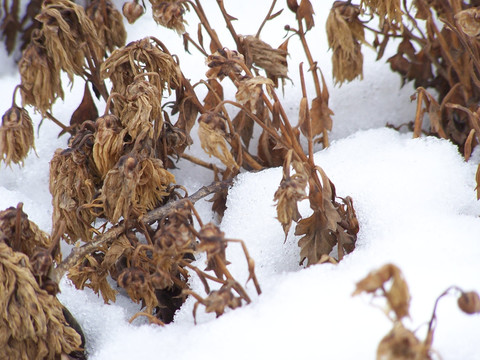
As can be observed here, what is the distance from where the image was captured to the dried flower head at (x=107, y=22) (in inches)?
47.4

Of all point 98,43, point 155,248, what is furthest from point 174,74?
point 155,248

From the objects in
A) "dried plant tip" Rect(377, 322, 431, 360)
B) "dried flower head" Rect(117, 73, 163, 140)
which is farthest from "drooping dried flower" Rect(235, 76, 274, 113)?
"dried plant tip" Rect(377, 322, 431, 360)

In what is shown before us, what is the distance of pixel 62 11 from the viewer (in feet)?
3.35

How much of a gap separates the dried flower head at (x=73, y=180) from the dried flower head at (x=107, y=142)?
4cm

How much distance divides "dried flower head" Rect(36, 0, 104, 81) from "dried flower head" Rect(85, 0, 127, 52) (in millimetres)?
128

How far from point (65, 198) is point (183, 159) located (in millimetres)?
361

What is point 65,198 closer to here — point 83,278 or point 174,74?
point 83,278

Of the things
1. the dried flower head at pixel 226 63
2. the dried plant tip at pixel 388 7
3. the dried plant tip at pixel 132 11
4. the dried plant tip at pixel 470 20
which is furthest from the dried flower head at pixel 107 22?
the dried plant tip at pixel 470 20

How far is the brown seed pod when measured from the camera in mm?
757

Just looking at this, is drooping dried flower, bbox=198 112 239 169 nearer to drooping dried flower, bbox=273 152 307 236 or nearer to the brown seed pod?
drooping dried flower, bbox=273 152 307 236

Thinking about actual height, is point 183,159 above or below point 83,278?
above

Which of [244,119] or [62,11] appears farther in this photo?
[244,119]

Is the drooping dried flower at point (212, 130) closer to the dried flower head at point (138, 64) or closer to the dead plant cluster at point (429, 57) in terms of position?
the dried flower head at point (138, 64)

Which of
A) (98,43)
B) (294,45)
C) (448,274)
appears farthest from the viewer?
(294,45)
